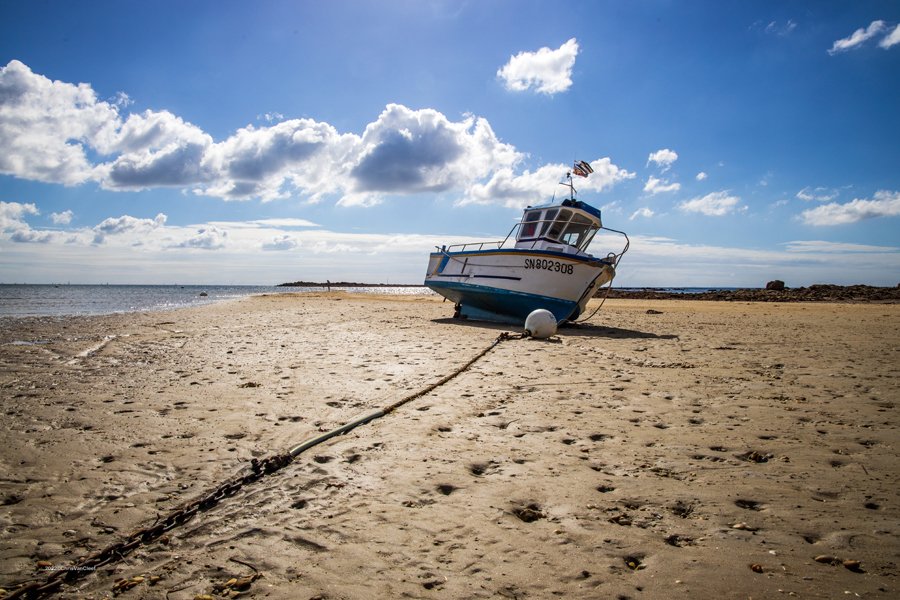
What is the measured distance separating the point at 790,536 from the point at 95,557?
370 centimetres

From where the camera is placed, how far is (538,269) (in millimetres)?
15180

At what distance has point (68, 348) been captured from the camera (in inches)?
394

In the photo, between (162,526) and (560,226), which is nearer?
(162,526)

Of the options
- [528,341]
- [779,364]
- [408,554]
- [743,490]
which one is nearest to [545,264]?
[528,341]

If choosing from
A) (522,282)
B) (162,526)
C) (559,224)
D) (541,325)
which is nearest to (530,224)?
(559,224)

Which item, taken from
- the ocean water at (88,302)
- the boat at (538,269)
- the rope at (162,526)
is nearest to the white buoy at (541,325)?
the boat at (538,269)

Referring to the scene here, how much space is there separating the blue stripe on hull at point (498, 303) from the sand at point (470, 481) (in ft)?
25.5

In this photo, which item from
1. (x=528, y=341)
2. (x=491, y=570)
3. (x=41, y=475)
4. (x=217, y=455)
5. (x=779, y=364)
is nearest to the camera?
(x=491, y=570)

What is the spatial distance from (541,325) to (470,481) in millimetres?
8181

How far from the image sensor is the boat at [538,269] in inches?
586

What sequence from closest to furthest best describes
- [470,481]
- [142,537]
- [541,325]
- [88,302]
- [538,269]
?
1. [142,537]
2. [470,481]
3. [541,325]
4. [538,269]
5. [88,302]

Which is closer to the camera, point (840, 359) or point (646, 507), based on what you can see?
point (646, 507)

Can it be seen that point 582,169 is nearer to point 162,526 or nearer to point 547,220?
point 547,220

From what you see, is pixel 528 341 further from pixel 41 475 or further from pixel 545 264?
pixel 41 475
